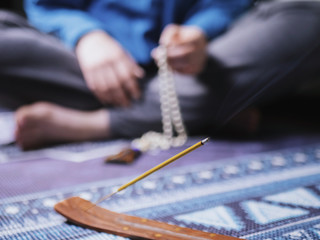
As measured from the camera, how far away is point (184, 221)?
0.39 m

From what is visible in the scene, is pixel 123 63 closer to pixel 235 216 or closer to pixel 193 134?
pixel 193 134

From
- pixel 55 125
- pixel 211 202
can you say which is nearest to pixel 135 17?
pixel 55 125

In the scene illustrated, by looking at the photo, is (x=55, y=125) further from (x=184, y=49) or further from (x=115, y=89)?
(x=184, y=49)

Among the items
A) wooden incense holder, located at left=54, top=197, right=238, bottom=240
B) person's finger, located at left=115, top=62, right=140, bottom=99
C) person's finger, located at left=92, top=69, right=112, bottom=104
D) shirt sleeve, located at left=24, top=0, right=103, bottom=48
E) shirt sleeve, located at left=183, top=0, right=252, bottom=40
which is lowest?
wooden incense holder, located at left=54, top=197, right=238, bottom=240

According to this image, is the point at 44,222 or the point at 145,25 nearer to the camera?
the point at 44,222

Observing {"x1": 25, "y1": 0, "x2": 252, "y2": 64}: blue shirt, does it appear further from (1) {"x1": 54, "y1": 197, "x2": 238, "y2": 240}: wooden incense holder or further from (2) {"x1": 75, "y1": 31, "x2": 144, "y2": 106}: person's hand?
(1) {"x1": 54, "y1": 197, "x2": 238, "y2": 240}: wooden incense holder

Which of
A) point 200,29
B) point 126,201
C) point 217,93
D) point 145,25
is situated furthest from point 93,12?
point 126,201

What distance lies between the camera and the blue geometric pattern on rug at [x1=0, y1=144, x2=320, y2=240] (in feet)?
1.20

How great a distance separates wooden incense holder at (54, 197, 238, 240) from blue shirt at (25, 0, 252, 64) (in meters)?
0.57

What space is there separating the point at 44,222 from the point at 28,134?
0.41m

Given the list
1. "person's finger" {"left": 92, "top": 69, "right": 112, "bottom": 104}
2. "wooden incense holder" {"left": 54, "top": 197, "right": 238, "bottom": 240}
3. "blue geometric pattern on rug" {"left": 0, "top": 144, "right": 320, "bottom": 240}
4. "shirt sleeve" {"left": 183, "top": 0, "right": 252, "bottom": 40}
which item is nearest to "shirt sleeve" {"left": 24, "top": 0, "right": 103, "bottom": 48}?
"person's finger" {"left": 92, "top": 69, "right": 112, "bottom": 104}

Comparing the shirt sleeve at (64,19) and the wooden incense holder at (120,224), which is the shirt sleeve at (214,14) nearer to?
the shirt sleeve at (64,19)

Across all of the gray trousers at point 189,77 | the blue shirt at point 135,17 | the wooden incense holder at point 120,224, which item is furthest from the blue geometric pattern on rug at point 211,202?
the blue shirt at point 135,17

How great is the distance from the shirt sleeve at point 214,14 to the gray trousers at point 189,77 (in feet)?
0.20
